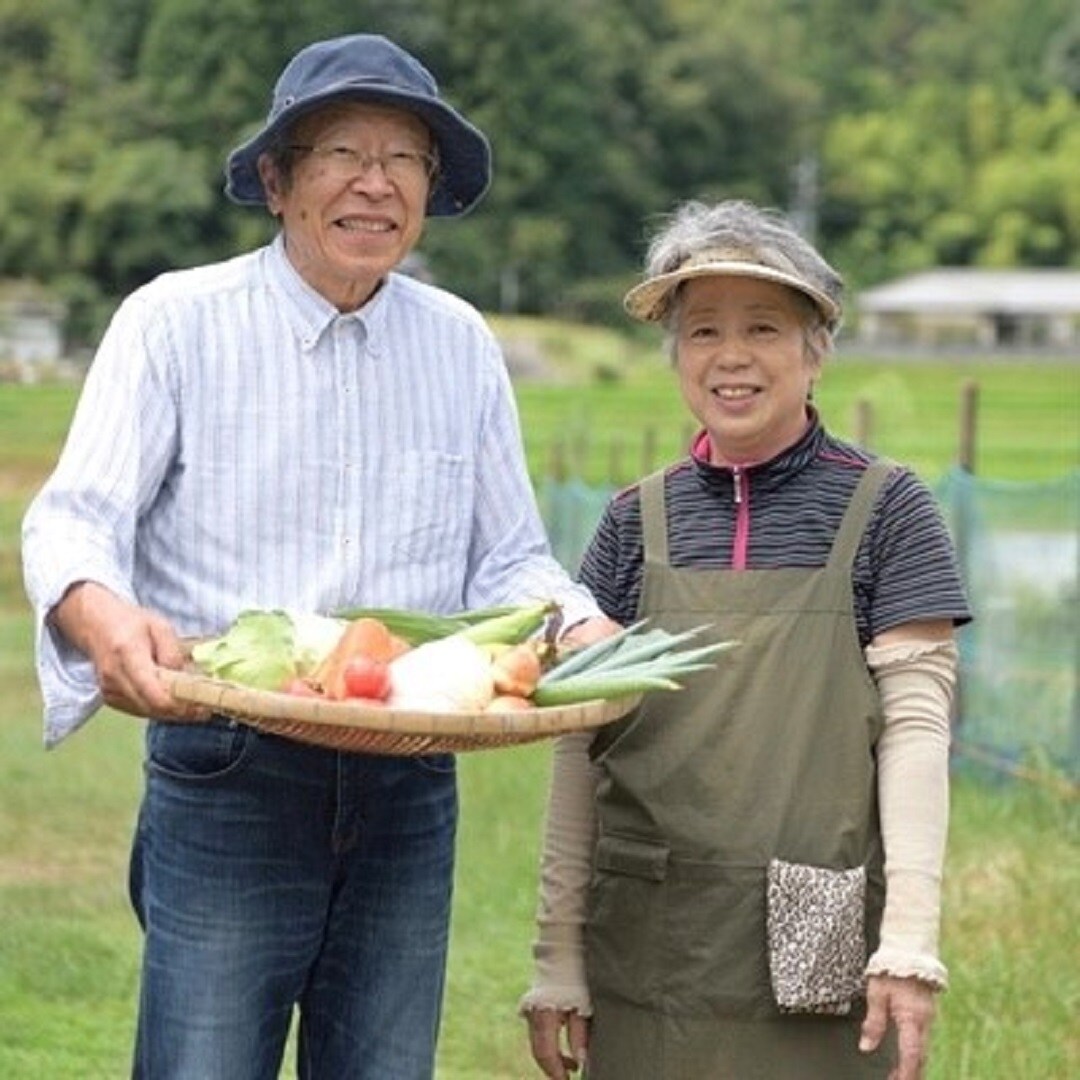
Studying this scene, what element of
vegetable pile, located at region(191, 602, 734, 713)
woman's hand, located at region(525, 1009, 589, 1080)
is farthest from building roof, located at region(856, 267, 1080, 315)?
vegetable pile, located at region(191, 602, 734, 713)

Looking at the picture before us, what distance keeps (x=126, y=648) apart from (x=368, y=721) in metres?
0.32

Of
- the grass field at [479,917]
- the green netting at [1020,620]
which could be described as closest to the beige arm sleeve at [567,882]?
the grass field at [479,917]

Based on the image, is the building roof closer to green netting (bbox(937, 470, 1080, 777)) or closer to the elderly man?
green netting (bbox(937, 470, 1080, 777))

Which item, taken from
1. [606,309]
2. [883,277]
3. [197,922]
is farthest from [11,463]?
[883,277]

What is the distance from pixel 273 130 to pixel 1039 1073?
3287 mm

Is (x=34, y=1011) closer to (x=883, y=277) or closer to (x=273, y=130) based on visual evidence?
(x=273, y=130)

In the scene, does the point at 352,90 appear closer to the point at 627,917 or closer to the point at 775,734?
the point at 775,734

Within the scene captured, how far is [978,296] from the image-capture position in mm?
96938

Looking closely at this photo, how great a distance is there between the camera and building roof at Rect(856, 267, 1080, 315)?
95.2m

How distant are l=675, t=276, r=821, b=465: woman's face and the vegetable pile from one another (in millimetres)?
298

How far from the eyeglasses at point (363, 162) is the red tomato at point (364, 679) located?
27.2 inches

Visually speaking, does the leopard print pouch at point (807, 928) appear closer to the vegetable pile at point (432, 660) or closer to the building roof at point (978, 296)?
the vegetable pile at point (432, 660)

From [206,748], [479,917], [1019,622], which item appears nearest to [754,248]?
[206,748]

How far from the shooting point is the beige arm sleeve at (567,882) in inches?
175
